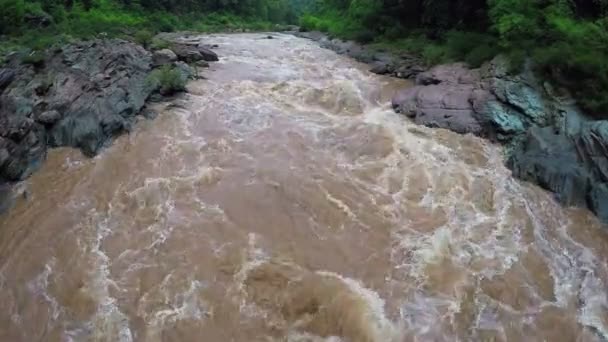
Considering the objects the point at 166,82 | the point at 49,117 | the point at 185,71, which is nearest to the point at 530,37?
the point at 185,71

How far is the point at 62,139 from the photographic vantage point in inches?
463

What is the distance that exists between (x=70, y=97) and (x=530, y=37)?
42.7 feet

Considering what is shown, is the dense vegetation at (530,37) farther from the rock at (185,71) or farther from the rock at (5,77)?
the rock at (5,77)

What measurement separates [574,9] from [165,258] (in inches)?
535

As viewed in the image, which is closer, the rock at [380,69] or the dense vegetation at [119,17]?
the rock at [380,69]

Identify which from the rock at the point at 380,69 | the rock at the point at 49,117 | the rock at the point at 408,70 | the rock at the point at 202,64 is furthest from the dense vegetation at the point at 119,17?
the rock at the point at 408,70

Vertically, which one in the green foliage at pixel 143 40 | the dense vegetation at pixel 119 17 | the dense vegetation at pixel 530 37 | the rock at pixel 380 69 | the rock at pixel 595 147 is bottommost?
the dense vegetation at pixel 119 17

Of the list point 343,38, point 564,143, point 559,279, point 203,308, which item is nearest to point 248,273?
point 203,308

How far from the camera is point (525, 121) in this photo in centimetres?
1232

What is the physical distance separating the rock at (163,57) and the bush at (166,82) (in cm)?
141

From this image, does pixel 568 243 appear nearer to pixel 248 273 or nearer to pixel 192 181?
pixel 248 273

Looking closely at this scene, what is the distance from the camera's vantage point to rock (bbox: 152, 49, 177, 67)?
1573cm

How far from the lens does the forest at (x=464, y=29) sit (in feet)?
42.0

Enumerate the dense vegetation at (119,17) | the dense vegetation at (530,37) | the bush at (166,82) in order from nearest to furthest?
the dense vegetation at (530,37), the bush at (166,82), the dense vegetation at (119,17)
